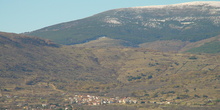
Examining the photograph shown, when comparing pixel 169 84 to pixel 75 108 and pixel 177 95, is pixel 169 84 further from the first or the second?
pixel 75 108

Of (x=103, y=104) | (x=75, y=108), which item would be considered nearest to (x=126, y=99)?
(x=103, y=104)

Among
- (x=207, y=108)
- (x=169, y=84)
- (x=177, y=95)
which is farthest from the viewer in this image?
(x=169, y=84)

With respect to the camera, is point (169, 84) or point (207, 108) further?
point (169, 84)

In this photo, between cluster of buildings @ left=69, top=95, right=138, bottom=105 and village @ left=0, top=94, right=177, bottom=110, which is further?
cluster of buildings @ left=69, top=95, right=138, bottom=105

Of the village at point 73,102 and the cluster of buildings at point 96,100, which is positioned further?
the cluster of buildings at point 96,100

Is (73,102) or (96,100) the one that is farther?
(96,100)

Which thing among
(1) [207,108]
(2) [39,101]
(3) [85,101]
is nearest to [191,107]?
(1) [207,108]

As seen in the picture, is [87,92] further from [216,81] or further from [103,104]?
[216,81]

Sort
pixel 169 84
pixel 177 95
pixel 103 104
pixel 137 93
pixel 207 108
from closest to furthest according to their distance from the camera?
1. pixel 207 108
2. pixel 103 104
3. pixel 177 95
4. pixel 137 93
5. pixel 169 84

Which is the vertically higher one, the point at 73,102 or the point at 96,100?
the point at 73,102
